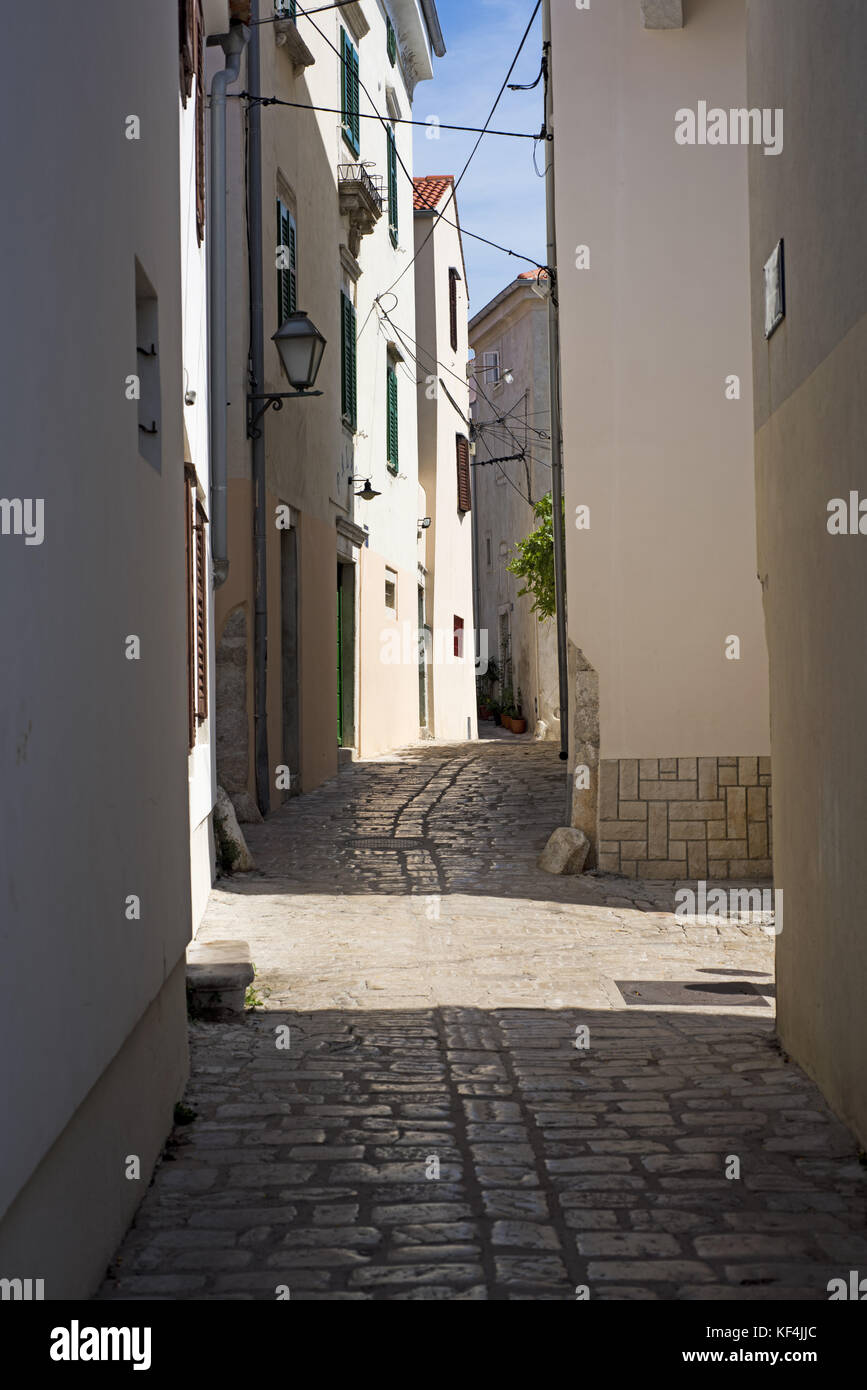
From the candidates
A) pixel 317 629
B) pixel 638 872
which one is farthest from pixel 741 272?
pixel 317 629

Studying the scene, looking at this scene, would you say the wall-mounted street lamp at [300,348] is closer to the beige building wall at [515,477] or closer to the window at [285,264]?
the window at [285,264]

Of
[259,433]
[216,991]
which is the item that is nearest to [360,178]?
[259,433]

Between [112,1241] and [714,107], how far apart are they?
A: 9.74 metres

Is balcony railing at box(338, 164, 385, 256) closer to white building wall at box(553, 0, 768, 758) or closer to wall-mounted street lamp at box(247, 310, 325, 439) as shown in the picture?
wall-mounted street lamp at box(247, 310, 325, 439)

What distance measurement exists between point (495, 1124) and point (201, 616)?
491 centimetres

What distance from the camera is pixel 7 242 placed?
8.68ft

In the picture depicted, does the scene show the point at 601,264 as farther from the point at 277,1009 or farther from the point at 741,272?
the point at 277,1009

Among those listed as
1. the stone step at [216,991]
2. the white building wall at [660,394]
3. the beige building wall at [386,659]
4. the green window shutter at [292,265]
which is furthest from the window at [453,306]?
the stone step at [216,991]

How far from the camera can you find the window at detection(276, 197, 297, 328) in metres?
14.0

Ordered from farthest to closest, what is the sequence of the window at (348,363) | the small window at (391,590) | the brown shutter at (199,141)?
the small window at (391,590) < the window at (348,363) < the brown shutter at (199,141)

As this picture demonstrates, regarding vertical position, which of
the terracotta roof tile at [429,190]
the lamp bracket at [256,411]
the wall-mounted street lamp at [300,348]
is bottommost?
the lamp bracket at [256,411]

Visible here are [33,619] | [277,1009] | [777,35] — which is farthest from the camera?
[277,1009]

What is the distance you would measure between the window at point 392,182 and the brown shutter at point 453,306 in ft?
18.3

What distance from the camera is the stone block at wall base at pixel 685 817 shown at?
1061cm
